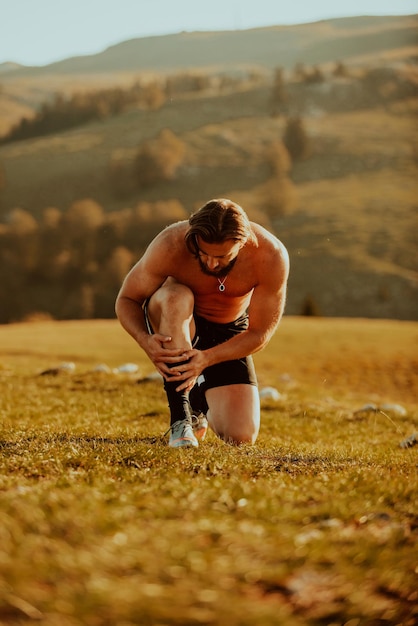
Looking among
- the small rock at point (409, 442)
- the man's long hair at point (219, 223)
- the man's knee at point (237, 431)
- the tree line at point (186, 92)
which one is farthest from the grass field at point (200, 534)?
the tree line at point (186, 92)

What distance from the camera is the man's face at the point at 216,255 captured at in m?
7.61

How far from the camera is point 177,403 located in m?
8.05

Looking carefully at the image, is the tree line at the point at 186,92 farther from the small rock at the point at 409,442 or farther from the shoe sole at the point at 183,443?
the shoe sole at the point at 183,443

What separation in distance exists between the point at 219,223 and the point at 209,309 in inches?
80.1

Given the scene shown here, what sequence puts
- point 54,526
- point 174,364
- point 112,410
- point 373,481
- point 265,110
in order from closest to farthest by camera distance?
point 54,526, point 373,481, point 174,364, point 112,410, point 265,110

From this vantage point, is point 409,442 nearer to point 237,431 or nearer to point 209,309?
point 237,431

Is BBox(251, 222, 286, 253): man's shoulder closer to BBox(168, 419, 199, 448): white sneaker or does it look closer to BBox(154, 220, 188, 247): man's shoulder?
BBox(154, 220, 188, 247): man's shoulder

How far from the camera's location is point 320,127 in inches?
6732

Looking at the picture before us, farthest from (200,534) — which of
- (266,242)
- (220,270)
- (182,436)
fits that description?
(266,242)

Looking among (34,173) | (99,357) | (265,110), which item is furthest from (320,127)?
(99,357)

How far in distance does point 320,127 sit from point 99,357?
447ft

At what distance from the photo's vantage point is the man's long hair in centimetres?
747

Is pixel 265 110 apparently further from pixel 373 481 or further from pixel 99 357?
pixel 373 481

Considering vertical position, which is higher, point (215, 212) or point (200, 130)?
point (215, 212)
